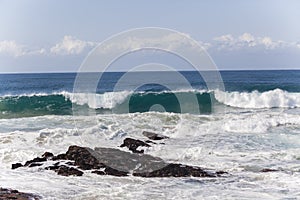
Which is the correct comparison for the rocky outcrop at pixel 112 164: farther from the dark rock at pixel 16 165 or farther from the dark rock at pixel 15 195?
the dark rock at pixel 15 195

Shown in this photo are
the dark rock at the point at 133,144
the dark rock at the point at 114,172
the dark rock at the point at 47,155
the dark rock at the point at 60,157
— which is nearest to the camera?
the dark rock at the point at 114,172

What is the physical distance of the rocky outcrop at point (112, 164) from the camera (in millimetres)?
12289

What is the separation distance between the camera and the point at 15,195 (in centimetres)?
994

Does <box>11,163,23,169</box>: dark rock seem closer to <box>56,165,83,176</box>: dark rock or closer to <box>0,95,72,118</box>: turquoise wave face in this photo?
<box>56,165,83,176</box>: dark rock

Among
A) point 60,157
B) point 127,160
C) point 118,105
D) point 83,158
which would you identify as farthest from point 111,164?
point 118,105

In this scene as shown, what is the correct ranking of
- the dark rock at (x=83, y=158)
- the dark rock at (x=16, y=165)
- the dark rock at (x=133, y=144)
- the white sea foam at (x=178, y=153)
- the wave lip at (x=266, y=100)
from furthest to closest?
the wave lip at (x=266, y=100) → the dark rock at (x=133, y=144) → the dark rock at (x=16, y=165) → the dark rock at (x=83, y=158) → the white sea foam at (x=178, y=153)

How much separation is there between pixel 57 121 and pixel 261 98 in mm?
17654

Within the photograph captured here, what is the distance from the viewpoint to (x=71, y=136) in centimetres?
1819

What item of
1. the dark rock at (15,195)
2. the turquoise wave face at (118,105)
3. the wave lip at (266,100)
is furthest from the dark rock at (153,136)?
the wave lip at (266,100)

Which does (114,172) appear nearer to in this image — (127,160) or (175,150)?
(127,160)

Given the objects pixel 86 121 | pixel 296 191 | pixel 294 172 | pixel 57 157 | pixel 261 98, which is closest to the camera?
pixel 296 191

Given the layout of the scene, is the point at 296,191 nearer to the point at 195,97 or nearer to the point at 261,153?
the point at 261,153

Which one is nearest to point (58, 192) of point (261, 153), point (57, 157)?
point (57, 157)

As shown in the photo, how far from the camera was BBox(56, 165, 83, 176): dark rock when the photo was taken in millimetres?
12258
